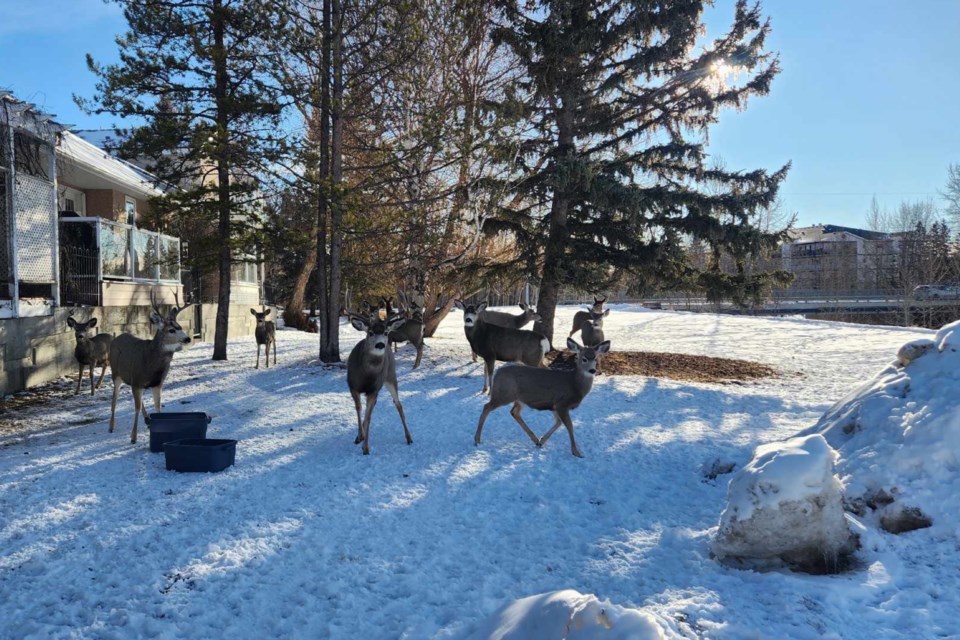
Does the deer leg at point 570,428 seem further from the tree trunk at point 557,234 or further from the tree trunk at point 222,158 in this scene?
the tree trunk at point 222,158

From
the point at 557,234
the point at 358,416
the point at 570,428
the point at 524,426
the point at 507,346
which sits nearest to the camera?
the point at 570,428

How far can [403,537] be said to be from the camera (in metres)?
4.85

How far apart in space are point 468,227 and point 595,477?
11433 millimetres

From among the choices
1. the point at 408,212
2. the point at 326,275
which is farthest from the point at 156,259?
the point at 408,212

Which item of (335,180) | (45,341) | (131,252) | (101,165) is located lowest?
(45,341)

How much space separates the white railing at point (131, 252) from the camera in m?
14.1

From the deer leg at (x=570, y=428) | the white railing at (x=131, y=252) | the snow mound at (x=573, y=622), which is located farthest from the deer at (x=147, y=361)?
the snow mound at (x=573, y=622)

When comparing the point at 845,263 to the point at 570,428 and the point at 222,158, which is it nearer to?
the point at 222,158

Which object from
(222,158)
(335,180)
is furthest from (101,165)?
(335,180)

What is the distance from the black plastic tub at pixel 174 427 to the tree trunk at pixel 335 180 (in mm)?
6149

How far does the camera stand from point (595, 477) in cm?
651

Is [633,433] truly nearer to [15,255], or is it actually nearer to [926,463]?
[926,463]

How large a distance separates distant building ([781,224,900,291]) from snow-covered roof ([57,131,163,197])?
41147 millimetres

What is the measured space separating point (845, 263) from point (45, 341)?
5865 centimetres
